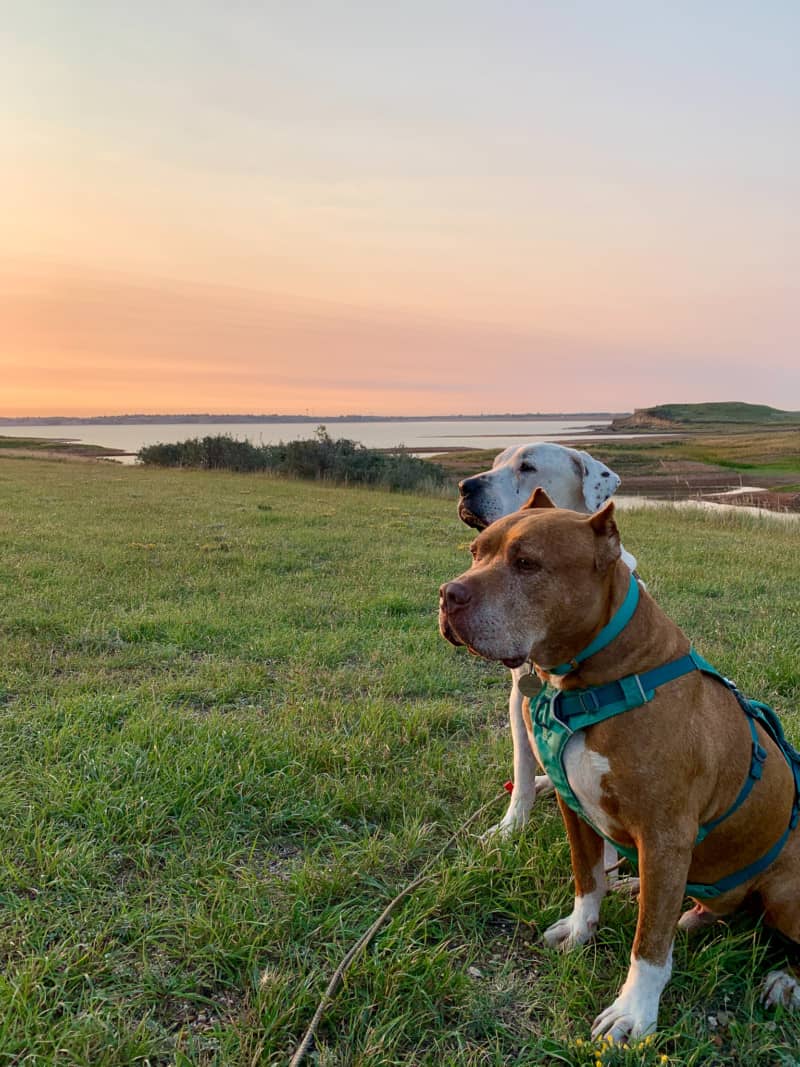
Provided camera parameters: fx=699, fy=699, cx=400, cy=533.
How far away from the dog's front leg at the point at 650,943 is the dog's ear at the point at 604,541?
78cm

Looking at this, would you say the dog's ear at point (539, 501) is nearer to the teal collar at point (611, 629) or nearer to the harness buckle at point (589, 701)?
the teal collar at point (611, 629)

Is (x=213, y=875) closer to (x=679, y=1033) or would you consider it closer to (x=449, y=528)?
(x=679, y=1033)

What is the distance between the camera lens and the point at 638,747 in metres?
1.94

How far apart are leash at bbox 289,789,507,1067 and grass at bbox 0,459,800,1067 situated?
0.04 metres

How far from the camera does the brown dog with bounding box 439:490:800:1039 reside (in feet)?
6.35

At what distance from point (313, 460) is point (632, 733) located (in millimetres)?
28410

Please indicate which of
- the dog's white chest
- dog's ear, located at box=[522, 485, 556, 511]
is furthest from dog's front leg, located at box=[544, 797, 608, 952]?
dog's ear, located at box=[522, 485, 556, 511]

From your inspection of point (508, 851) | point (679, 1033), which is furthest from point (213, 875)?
point (679, 1033)

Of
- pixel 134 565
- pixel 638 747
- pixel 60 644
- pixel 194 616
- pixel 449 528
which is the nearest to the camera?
pixel 638 747

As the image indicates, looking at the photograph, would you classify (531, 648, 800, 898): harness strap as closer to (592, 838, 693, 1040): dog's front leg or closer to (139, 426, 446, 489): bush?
(592, 838, 693, 1040): dog's front leg

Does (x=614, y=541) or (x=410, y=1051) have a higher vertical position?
(x=614, y=541)

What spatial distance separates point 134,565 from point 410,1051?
7161 millimetres

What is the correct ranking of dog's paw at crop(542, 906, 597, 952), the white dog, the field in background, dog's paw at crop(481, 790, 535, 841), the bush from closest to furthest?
1. dog's paw at crop(542, 906, 597, 952)
2. dog's paw at crop(481, 790, 535, 841)
3. the white dog
4. the bush
5. the field in background

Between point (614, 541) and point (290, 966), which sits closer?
point (614, 541)
